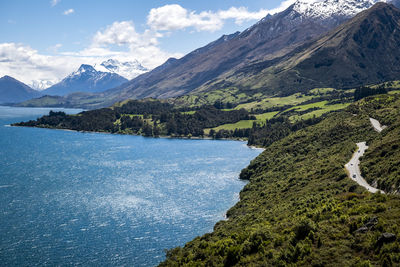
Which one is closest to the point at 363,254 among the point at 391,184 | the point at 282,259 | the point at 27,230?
the point at 282,259

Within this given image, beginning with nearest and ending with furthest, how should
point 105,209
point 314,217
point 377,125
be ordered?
point 314,217 < point 105,209 < point 377,125

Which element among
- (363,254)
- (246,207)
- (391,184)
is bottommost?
(246,207)

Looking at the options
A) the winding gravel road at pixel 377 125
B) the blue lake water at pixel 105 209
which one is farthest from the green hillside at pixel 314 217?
the blue lake water at pixel 105 209

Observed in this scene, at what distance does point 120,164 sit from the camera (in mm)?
193125

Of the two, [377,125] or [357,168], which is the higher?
[377,125]

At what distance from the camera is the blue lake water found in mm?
83000

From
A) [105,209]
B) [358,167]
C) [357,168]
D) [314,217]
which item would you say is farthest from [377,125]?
[105,209]

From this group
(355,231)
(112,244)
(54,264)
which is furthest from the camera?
(112,244)

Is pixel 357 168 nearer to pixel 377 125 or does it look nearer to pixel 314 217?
pixel 314 217

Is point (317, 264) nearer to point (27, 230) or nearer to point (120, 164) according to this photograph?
point (27, 230)

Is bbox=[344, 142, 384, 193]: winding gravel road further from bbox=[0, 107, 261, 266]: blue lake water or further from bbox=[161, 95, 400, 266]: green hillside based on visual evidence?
bbox=[0, 107, 261, 266]: blue lake water

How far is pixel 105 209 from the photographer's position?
113500 millimetres

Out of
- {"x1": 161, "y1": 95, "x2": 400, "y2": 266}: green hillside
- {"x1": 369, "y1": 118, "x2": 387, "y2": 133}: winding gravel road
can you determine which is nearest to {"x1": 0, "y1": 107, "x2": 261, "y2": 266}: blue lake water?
{"x1": 161, "y1": 95, "x2": 400, "y2": 266}: green hillside

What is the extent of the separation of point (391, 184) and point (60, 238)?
82189mm
